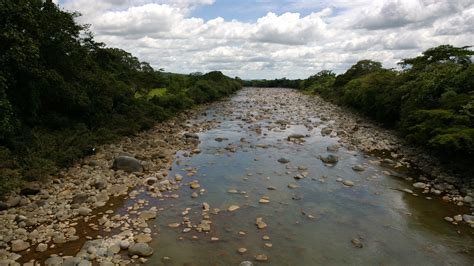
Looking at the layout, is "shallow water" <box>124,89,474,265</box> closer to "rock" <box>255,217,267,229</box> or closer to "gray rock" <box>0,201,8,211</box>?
"rock" <box>255,217,267,229</box>

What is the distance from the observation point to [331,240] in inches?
397

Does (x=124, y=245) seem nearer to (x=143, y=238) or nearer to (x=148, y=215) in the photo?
(x=143, y=238)

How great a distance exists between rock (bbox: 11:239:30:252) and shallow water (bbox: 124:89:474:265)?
121 inches

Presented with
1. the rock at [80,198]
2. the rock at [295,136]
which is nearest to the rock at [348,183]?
the rock at [295,136]

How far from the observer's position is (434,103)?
19703 mm

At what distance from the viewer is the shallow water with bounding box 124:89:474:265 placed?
9.30 meters

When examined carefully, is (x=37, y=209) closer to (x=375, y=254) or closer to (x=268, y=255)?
(x=268, y=255)

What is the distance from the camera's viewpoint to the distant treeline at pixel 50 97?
12828 mm

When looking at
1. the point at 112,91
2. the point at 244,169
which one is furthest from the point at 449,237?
the point at 112,91

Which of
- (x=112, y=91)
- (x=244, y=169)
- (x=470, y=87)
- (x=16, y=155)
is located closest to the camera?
(x=16, y=155)

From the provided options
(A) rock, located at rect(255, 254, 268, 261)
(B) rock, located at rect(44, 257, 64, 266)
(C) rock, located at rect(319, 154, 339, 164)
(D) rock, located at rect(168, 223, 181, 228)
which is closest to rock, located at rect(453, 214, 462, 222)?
(A) rock, located at rect(255, 254, 268, 261)

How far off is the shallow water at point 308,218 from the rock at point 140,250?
19 centimetres

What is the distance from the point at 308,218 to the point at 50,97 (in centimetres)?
1323

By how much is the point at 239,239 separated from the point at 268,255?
3.53 ft
